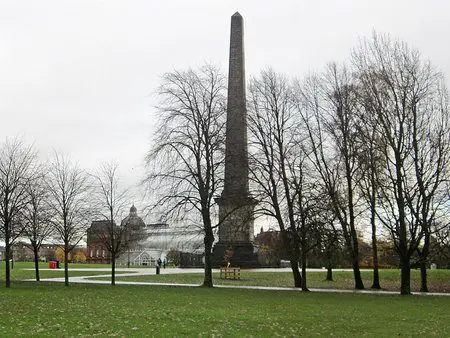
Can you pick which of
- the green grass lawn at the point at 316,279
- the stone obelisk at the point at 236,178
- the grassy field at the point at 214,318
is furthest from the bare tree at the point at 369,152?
the green grass lawn at the point at 316,279

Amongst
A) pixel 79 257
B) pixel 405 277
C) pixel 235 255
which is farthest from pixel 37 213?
pixel 79 257

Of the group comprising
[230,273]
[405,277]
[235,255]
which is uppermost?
[405,277]

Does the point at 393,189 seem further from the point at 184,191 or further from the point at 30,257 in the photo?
the point at 30,257

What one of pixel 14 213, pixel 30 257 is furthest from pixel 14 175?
pixel 30 257

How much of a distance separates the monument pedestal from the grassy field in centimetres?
2501

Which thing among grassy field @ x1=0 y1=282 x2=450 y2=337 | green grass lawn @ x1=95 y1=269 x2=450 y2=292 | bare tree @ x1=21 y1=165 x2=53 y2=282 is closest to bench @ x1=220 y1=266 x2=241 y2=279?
green grass lawn @ x1=95 y1=269 x2=450 y2=292

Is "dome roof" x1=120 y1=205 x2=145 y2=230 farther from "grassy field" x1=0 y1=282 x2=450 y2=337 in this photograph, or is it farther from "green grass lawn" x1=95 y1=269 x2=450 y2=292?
"grassy field" x1=0 y1=282 x2=450 y2=337

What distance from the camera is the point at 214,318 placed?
42.0ft

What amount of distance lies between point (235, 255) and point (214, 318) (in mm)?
31620

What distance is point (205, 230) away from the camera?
2692 cm

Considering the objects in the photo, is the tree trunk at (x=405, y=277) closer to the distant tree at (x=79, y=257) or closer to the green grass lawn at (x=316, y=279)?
the green grass lawn at (x=316, y=279)

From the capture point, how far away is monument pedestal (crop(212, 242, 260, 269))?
43844 millimetres

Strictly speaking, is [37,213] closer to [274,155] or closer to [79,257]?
[274,155]

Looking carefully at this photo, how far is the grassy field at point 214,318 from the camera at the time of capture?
10.5 meters
